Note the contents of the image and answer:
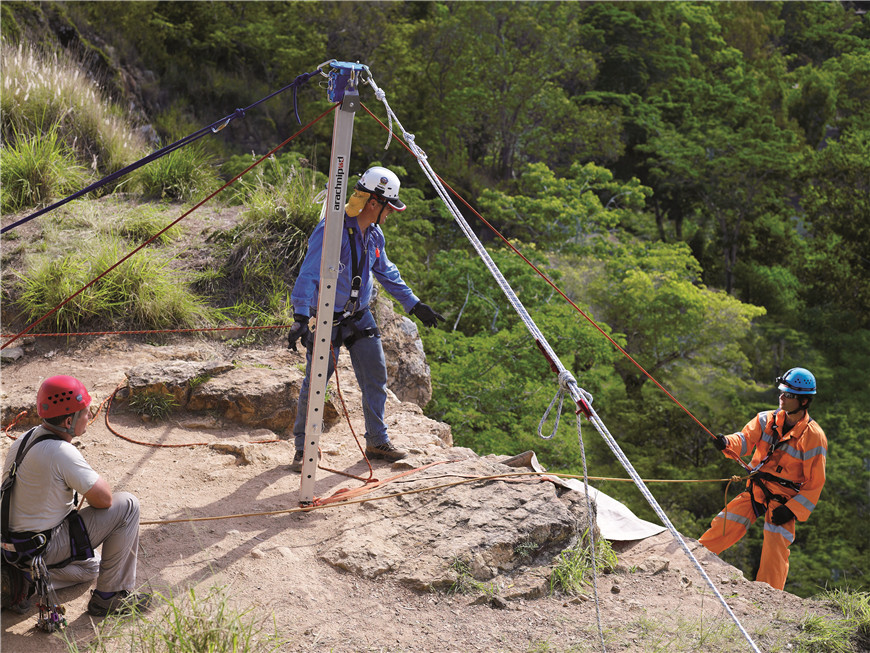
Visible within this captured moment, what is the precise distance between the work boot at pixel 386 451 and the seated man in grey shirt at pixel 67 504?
79.8 inches

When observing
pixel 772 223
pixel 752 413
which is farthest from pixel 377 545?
pixel 772 223

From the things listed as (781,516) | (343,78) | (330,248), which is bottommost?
(781,516)

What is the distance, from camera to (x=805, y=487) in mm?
5066

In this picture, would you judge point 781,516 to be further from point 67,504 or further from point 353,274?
point 67,504

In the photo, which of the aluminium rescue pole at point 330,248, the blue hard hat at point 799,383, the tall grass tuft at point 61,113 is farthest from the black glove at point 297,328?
the tall grass tuft at point 61,113

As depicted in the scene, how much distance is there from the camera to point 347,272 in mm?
4398

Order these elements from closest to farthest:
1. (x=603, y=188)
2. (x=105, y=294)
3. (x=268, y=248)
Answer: (x=105, y=294)
(x=268, y=248)
(x=603, y=188)

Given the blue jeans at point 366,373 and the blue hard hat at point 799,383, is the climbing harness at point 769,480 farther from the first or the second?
the blue jeans at point 366,373

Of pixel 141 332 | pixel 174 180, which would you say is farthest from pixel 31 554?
pixel 174 180

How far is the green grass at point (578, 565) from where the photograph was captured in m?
3.93

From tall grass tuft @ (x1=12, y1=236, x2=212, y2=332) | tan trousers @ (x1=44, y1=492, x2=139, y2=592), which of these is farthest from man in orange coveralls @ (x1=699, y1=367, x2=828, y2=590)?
tall grass tuft @ (x1=12, y1=236, x2=212, y2=332)

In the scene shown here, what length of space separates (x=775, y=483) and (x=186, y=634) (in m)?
4.28

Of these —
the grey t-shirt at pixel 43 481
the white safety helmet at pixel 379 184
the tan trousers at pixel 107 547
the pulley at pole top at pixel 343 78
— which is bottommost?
the tan trousers at pixel 107 547

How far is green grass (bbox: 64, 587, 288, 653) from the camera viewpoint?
9.07 ft
